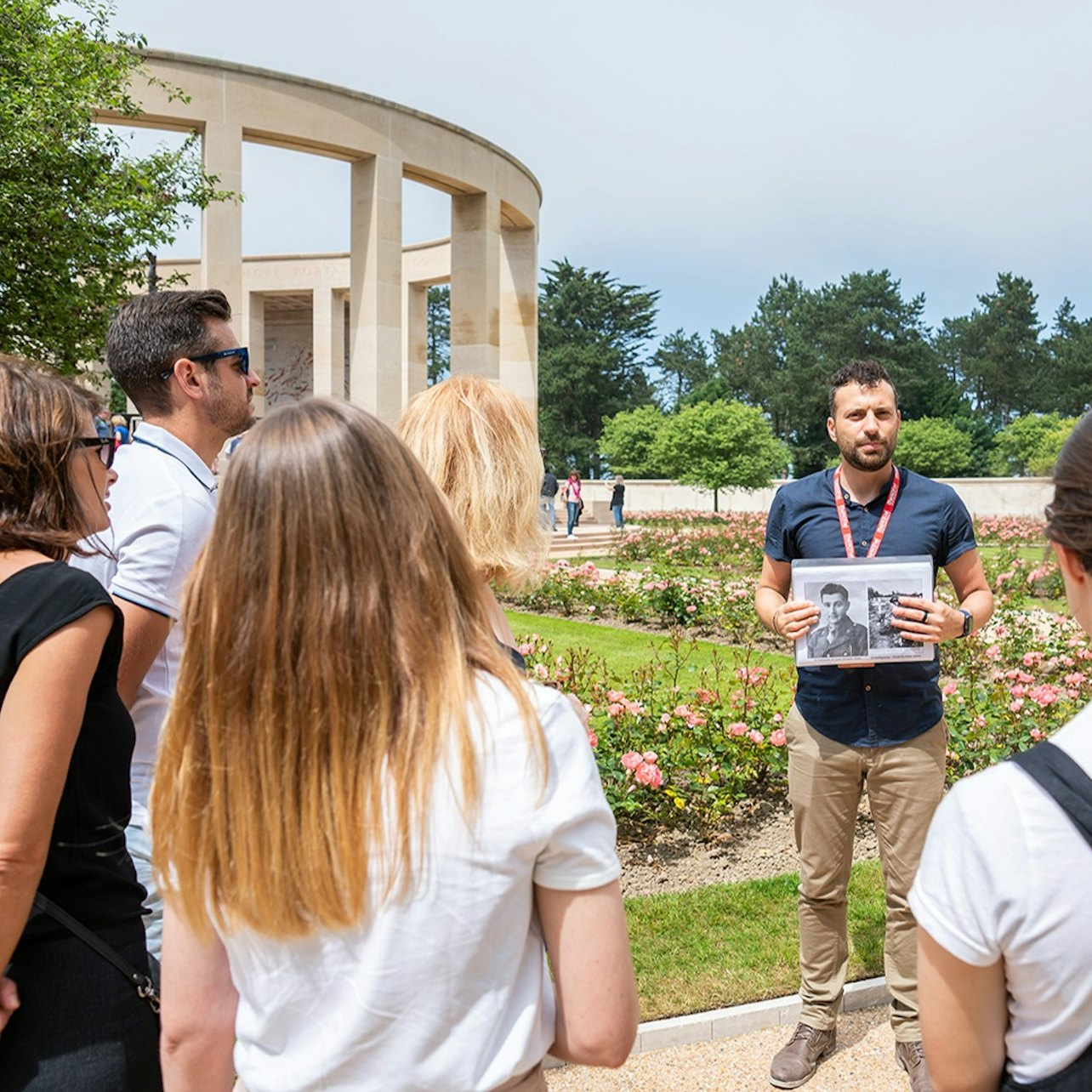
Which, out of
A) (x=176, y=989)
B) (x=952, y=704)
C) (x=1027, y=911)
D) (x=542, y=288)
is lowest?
(x=952, y=704)

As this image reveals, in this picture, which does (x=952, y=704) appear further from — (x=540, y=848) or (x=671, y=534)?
(x=671, y=534)

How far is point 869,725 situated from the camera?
350 cm

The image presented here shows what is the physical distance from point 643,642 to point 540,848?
10.2 metres

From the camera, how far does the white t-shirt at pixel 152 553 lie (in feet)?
8.07

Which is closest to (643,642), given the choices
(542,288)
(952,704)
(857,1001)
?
(952,704)

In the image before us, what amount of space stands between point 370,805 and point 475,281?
24488 mm

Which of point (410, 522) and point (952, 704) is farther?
point (952, 704)

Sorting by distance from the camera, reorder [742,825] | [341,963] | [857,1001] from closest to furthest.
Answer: [341,963] → [857,1001] → [742,825]

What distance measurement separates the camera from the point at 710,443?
4162 centimetres

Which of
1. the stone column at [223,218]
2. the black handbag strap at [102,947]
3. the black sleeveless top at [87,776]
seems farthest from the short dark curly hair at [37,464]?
the stone column at [223,218]

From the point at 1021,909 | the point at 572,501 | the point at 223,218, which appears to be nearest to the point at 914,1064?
the point at 1021,909

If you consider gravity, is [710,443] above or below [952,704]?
above

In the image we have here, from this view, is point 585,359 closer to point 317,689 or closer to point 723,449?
point 723,449

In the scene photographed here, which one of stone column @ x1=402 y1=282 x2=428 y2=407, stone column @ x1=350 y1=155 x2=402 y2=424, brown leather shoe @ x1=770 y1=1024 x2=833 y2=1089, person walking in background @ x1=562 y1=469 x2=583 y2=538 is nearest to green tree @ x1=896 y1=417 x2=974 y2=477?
stone column @ x1=402 y1=282 x2=428 y2=407
